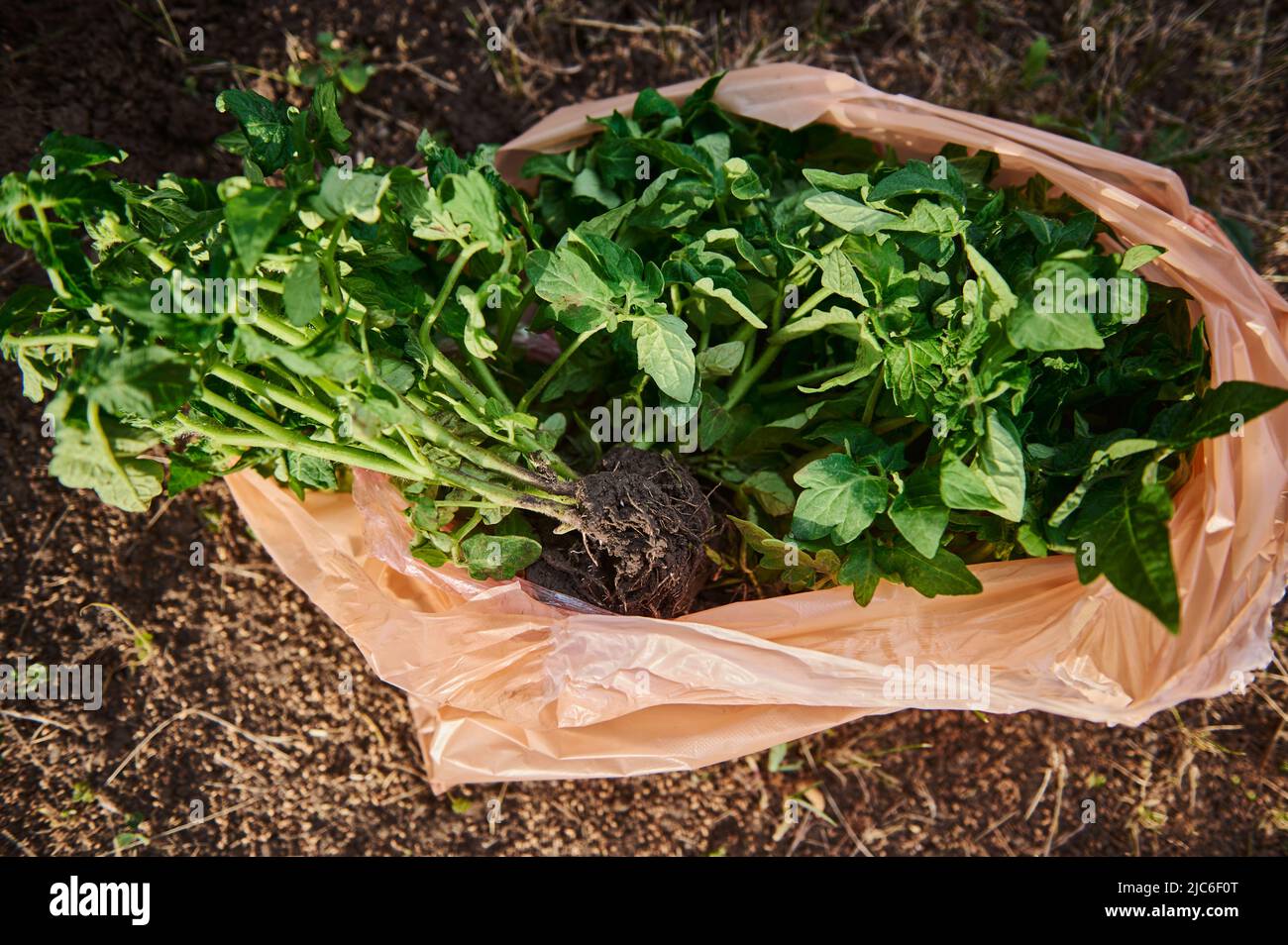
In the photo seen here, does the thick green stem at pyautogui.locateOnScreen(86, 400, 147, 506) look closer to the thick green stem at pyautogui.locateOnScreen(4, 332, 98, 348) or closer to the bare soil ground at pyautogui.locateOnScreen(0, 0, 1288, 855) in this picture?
the thick green stem at pyautogui.locateOnScreen(4, 332, 98, 348)

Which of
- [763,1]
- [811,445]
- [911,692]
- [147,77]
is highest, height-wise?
[763,1]

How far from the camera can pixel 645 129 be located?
1.22m

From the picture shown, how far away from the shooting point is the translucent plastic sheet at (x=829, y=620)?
1.02 meters

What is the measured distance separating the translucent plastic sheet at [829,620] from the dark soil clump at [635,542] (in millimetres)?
50

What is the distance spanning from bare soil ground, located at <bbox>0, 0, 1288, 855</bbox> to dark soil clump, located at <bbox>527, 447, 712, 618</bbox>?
41cm

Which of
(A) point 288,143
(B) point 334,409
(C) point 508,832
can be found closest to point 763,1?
(A) point 288,143

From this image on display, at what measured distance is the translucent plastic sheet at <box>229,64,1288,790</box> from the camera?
102cm

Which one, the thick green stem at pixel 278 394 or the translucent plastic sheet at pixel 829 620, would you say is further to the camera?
the translucent plastic sheet at pixel 829 620

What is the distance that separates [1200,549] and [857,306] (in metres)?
0.47

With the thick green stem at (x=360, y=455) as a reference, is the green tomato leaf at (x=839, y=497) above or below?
below

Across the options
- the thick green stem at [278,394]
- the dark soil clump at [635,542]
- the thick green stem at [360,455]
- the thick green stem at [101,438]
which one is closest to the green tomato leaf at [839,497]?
the dark soil clump at [635,542]

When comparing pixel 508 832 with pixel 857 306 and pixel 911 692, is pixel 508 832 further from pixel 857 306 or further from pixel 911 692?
pixel 857 306

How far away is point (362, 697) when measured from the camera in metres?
1.42

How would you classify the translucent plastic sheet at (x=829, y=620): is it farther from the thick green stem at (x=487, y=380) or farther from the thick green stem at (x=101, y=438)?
the thick green stem at (x=101, y=438)
